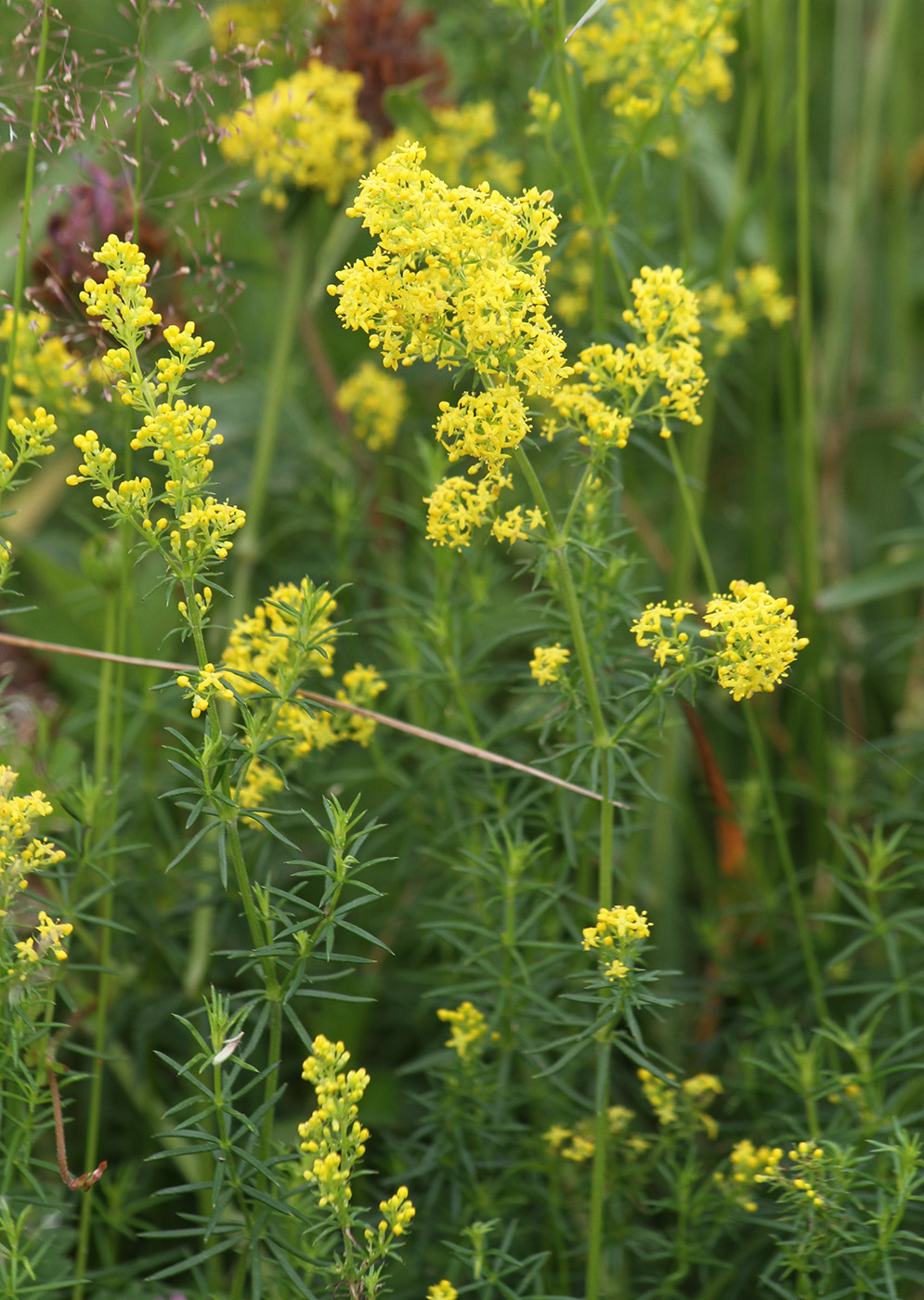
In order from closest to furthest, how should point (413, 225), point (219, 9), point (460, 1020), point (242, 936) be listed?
point (413, 225) < point (460, 1020) < point (242, 936) < point (219, 9)

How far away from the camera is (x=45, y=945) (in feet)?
3.47

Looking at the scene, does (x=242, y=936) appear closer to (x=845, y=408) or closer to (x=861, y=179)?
(x=845, y=408)

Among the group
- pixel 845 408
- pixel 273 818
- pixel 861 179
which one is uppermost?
pixel 861 179

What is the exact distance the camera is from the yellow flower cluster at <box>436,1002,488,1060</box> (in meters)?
1.30

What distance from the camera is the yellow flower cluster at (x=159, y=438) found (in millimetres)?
979

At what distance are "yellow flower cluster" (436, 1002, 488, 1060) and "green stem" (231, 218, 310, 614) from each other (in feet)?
2.69

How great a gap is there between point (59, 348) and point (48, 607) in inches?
22.1

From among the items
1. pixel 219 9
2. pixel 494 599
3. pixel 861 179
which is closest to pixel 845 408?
pixel 861 179

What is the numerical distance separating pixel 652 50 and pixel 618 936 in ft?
4.02

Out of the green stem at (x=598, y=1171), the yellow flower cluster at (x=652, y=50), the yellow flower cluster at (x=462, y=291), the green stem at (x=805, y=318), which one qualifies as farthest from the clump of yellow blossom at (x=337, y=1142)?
the yellow flower cluster at (x=652, y=50)

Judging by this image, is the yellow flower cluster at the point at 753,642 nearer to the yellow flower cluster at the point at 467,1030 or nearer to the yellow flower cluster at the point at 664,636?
the yellow flower cluster at the point at 664,636

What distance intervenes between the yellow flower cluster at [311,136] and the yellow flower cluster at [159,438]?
33.9 inches

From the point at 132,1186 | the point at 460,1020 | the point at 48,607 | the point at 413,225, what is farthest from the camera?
the point at 48,607

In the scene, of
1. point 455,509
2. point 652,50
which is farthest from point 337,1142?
point 652,50
